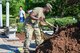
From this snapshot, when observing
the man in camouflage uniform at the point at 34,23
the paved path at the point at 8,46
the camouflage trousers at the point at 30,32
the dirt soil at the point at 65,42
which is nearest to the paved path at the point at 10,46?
the paved path at the point at 8,46

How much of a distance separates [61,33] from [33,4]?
22.2 m

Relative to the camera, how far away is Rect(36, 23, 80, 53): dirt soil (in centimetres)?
697

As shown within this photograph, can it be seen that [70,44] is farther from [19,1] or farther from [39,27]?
[19,1]

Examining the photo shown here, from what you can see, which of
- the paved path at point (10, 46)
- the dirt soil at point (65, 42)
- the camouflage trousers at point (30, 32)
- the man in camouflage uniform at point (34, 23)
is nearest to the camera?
the dirt soil at point (65, 42)

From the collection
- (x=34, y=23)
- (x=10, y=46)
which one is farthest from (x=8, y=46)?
(x=34, y=23)

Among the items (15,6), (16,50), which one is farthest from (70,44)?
(15,6)

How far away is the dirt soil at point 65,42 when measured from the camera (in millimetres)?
6966

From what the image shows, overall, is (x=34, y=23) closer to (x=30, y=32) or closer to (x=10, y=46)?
(x=30, y=32)

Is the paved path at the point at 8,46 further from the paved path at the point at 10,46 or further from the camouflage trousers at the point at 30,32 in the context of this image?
the camouflage trousers at the point at 30,32

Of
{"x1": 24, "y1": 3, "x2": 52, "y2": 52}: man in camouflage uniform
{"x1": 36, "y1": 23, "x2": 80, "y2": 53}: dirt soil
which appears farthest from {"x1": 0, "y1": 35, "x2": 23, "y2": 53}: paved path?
{"x1": 36, "y1": 23, "x2": 80, "y2": 53}: dirt soil

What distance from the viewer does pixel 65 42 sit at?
23.1 ft

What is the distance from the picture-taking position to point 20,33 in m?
15.5

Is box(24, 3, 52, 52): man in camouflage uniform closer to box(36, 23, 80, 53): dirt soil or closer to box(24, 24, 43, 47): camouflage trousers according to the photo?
box(24, 24, 43, 47): camouflage trousers

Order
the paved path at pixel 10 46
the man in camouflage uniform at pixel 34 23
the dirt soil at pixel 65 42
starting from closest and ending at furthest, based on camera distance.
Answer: the dirt soil at pixel 65 42 → the man in camouflage uniform at pixel 34 23 → the paved path at pixel 10 46
